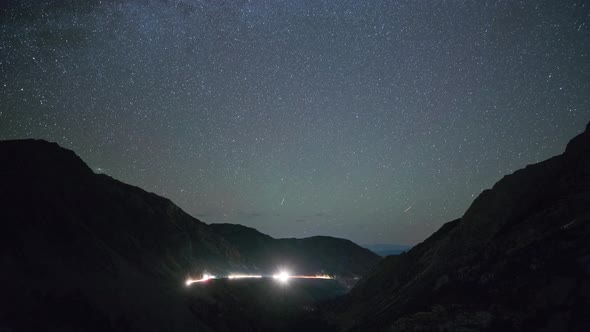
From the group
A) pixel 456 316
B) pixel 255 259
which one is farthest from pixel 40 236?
pixel 255 259

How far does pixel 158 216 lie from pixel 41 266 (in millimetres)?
30117

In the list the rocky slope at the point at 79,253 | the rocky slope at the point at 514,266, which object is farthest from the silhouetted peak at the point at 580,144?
the rocky slope at the point at 79,253

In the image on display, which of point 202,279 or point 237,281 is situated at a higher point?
point 202,279

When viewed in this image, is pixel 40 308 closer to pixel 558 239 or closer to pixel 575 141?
pixel 558 239

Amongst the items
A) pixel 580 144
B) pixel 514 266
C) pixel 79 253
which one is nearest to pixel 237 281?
pixel 79 253

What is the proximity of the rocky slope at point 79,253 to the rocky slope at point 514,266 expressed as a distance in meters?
20.3

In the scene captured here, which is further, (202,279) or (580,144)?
(202,279)

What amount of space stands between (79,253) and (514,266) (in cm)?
3255

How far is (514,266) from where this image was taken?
2423 cm

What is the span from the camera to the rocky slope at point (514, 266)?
18.9 meters

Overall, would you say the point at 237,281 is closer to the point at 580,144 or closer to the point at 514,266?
the point at 514,266

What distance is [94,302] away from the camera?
27469mm

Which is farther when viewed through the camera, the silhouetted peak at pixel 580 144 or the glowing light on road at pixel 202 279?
the glowing light on road at pixel 202 279

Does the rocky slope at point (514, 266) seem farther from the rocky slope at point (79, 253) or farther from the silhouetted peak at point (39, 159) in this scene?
the silhouetted peak at point (39, 159)
